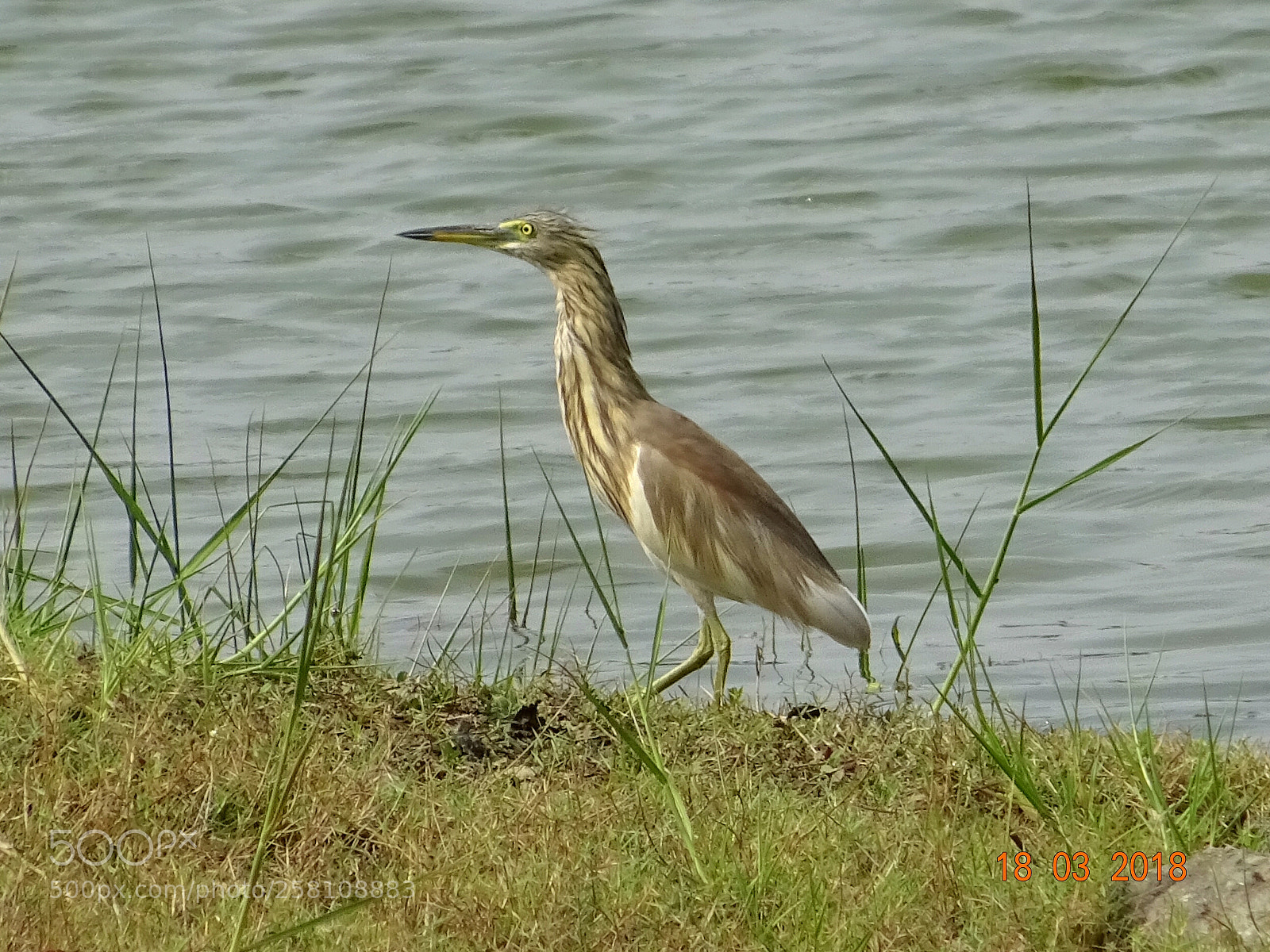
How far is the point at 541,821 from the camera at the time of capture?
12.7 feet

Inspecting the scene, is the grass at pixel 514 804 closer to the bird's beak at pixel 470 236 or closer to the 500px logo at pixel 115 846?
the 500px logo at pixel 115 846

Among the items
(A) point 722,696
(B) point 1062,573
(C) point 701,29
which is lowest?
(B) point 1062,573

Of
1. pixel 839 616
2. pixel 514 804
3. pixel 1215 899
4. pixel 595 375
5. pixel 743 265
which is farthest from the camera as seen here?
pixel 743 265

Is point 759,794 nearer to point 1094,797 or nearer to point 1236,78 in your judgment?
point 1094,797

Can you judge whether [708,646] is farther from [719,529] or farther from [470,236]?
[470,236]

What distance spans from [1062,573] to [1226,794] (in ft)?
11.5

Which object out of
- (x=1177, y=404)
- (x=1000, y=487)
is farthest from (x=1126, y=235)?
(x=1000, y=487)

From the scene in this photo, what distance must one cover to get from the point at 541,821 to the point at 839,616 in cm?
188

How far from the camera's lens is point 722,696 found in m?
5.04

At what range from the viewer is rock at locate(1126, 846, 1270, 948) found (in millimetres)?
3348

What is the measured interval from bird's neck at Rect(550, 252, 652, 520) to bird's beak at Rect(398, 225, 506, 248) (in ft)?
0.62

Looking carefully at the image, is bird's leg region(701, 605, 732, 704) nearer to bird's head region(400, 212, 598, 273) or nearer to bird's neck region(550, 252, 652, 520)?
bird's neck region(550, 252, 652, 520)
